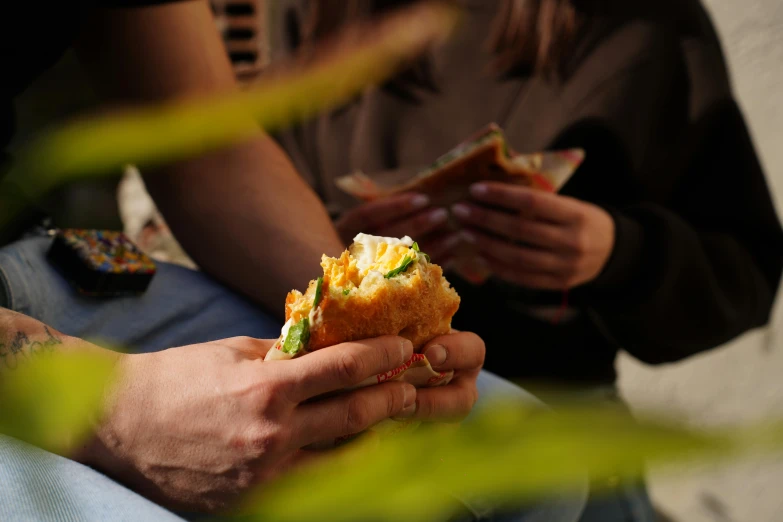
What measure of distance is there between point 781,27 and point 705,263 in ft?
0.88

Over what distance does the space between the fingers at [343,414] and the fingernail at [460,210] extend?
0.24 meters

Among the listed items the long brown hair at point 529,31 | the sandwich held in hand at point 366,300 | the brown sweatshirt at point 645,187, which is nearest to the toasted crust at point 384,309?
the sandwich held in hand at point 366,300

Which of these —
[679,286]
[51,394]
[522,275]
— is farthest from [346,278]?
[679,286]

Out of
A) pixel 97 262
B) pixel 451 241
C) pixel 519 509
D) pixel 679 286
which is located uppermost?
pixel 97 262

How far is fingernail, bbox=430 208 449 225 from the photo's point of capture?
48 cm

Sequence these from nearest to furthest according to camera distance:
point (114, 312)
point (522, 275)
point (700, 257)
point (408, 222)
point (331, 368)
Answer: point (331, 368) → point (114, 312) → point (408, 222) → point (522, 275) → point (700, 257)

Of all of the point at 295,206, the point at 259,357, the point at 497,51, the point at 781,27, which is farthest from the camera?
the point at 497,51

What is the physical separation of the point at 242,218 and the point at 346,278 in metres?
0.25

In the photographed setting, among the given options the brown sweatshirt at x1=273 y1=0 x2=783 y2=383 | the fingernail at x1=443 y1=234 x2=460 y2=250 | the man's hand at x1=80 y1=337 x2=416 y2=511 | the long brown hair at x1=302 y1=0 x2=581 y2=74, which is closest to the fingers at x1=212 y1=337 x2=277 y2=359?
the man's hand at x1=80 y1=337 x2=416 y2=511

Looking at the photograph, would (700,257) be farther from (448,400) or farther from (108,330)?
(108,330)

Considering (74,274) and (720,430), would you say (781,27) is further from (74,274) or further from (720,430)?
(74,274)

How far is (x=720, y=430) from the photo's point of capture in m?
0.60

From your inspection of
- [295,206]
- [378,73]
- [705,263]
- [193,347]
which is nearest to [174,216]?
[295,206]

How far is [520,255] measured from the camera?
0.58m
